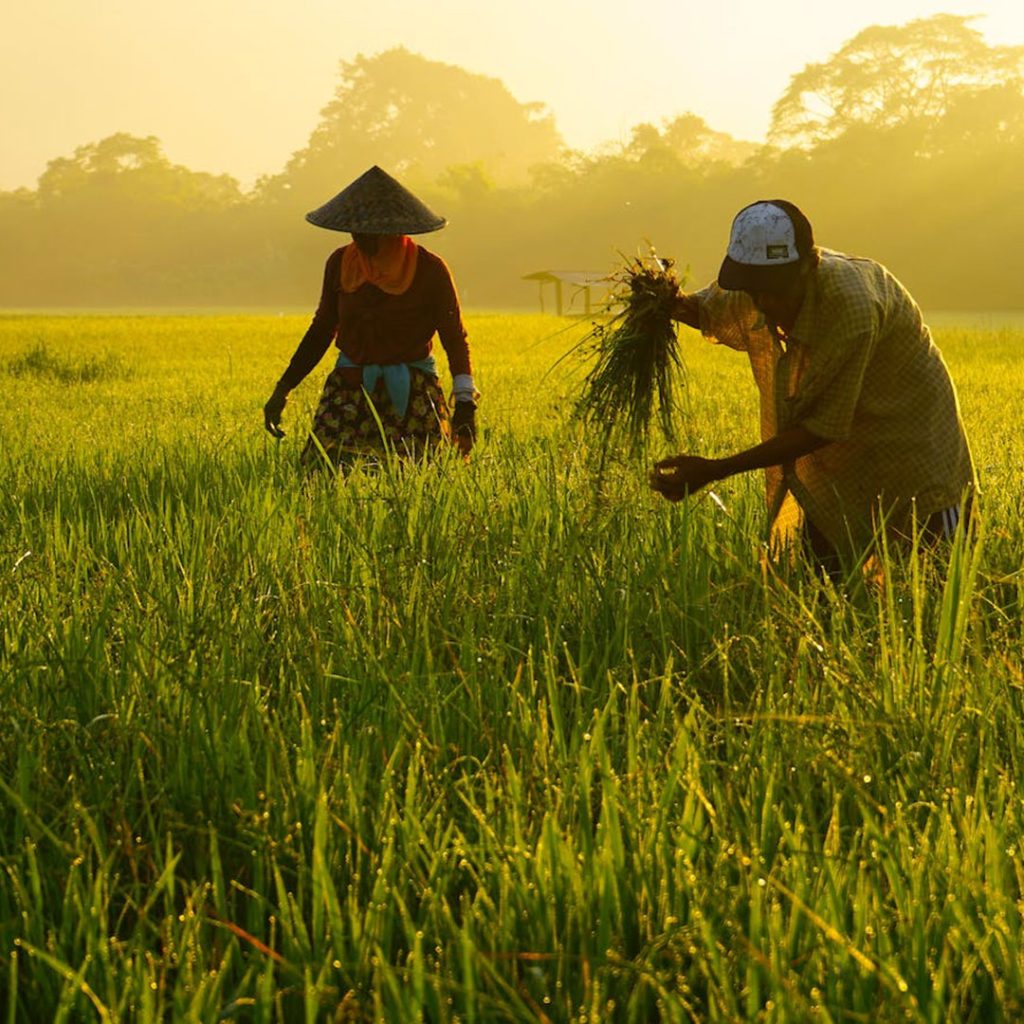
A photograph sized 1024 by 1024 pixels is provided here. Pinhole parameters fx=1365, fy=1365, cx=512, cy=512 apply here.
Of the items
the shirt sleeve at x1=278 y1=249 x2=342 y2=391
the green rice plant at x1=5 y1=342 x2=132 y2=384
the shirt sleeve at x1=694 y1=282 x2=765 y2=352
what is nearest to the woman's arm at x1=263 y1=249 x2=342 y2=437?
the shirt sleeve at x1=278 y1=249 x2=342 y2=391

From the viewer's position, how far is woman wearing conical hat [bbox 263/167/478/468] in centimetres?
518

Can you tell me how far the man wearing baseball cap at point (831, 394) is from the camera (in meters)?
3.17

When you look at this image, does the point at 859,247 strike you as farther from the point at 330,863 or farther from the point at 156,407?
the point at 330,863

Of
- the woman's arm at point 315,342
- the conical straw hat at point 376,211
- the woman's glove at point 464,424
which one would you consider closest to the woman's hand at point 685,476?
the woman's glove at point 464,424

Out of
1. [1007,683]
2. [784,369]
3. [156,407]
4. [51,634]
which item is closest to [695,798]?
[1007,683]

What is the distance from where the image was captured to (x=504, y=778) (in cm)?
218

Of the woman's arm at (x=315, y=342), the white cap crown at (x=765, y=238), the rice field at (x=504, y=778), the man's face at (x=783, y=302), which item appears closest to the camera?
the rice field at (x=504, y=778)

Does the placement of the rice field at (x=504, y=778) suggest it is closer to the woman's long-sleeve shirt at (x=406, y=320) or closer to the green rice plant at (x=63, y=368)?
the woman's long-sleeve shirt at (x=406, y=320)

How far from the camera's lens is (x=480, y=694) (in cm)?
243

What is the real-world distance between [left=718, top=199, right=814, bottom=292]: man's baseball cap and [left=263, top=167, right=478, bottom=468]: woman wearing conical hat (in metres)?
2.12

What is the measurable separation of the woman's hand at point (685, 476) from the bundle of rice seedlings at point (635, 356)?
50cm

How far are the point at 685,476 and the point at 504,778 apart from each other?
1.21 metres

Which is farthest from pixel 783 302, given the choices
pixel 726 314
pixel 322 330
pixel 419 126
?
pixel 419 126

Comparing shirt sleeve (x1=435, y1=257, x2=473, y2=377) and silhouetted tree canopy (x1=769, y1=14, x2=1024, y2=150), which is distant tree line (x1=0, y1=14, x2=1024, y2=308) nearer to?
silhouetted tree canopy (x1=769, y1=14, x2=1024, y2=150)
